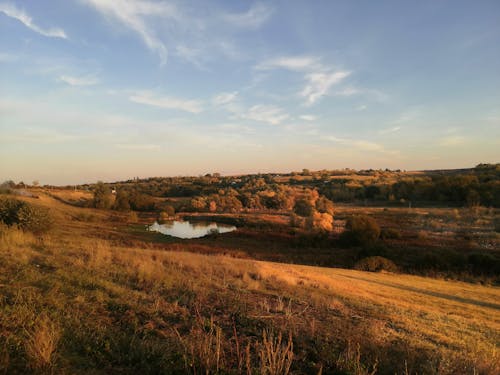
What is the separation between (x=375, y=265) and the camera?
917 inches

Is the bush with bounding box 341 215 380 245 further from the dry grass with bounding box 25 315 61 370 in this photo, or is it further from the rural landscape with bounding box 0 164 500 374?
the dry grass with bounding box 25 315 61 370

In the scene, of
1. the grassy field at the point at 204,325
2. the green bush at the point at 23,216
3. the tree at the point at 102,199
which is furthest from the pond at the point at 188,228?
the grassy field at the point at 204,325

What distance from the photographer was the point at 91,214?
52.0 meters

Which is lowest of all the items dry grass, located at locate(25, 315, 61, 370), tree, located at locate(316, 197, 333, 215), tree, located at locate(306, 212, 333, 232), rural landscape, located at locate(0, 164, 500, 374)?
tree, located at locate(306, 212, 333, 232)

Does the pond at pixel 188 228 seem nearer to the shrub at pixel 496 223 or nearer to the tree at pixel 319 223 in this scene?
the tree at pixel 319 223

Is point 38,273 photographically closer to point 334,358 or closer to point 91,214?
point 334,358

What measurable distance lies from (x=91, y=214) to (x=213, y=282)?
4876cm

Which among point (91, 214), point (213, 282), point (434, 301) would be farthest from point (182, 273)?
point (91, 214)

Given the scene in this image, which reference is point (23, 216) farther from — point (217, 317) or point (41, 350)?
point (41, 350)

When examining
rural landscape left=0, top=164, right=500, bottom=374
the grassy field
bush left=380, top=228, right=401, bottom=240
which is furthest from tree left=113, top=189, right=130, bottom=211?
the grassy field

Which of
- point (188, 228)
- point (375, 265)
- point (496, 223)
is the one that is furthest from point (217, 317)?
point (496, 223)

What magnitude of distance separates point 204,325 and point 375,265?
20272mm

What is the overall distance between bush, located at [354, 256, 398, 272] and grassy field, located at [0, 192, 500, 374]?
10.5m

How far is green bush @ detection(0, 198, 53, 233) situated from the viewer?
1814 cm
